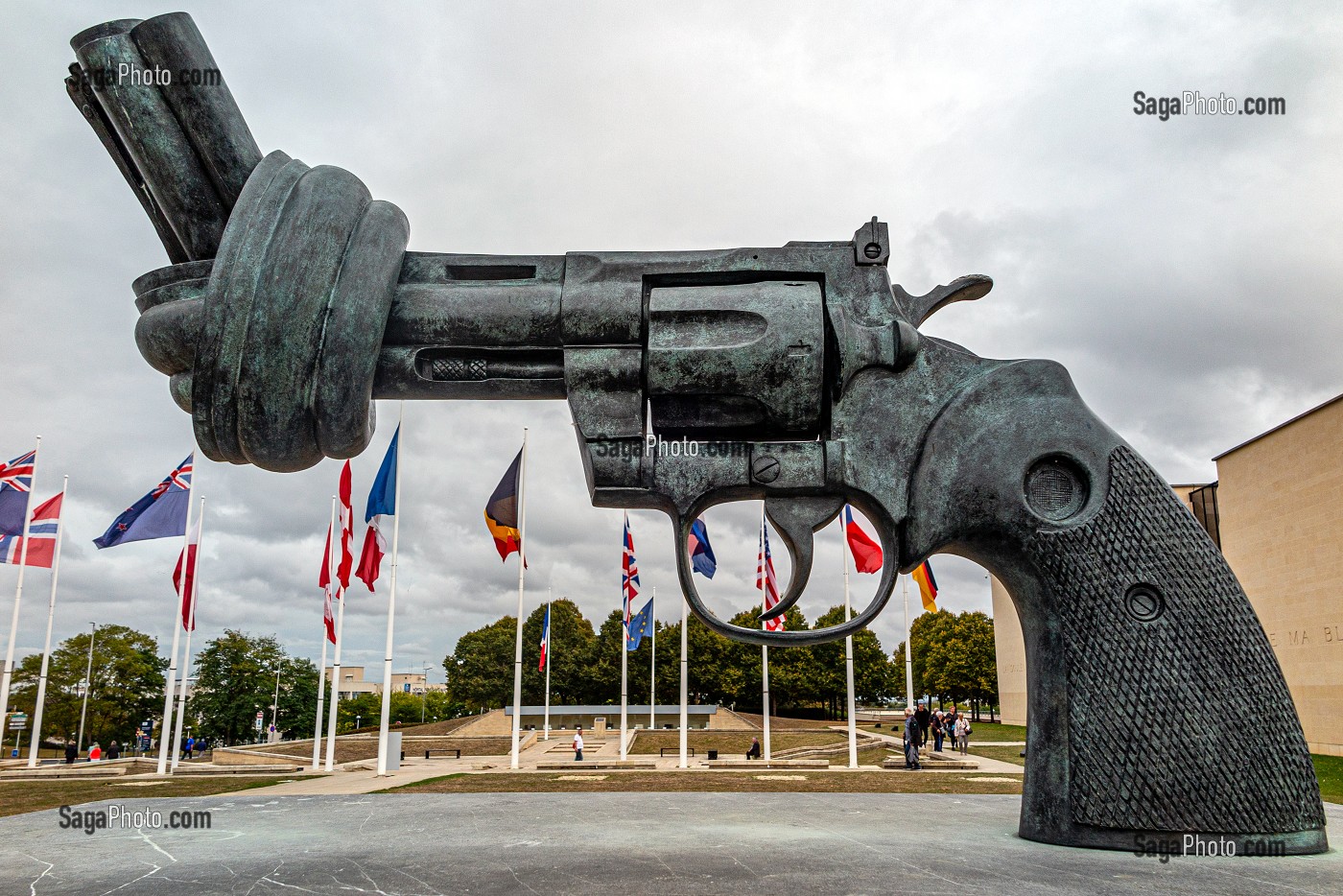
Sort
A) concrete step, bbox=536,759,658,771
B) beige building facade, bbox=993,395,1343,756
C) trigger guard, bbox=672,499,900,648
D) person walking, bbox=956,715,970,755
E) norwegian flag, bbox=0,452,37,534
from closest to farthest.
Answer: trigger guard, bbox=672,499,900,648 → beige building facade, bbox=993,395,1343,756 → norwegian flag, bbox=0,452,37,534 → concrete step, bbox=536,759,658,771 → person walking, bbox=956,715,970,755

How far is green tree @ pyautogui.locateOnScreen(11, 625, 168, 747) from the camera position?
3841cm

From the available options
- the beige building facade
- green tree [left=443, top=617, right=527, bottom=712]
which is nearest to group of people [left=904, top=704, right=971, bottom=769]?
the beige building facade

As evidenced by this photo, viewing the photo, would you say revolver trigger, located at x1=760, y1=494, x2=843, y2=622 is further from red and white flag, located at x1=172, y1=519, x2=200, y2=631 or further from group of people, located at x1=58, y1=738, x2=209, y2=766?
group of people, located at x1=58, y1=738, x2=209, y2=766

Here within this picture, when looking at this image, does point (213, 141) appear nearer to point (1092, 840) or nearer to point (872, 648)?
point (1092, 840)

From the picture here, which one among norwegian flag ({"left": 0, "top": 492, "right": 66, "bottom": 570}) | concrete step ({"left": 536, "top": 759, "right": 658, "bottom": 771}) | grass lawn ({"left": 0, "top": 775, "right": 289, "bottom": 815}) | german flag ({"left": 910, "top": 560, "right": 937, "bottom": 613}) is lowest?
concrete step ({"left": 536, "top": 759, "right": 658, "bottom": 771})

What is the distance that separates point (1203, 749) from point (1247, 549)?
18.5 m

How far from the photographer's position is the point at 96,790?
573 inches

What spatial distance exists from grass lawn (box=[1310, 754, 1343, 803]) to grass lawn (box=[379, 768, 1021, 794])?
3268 mm

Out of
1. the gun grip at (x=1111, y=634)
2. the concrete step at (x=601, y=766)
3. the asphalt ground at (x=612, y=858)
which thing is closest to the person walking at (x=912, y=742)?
the concrete step at (x=601, y=766)

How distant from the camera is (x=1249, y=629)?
8.82 feet

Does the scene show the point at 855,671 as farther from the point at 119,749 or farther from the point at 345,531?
the point at 345,531

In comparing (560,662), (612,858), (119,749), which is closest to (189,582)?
(612,858)

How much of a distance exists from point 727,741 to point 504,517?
19.1 m

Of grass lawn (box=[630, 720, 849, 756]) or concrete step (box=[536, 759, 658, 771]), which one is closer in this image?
concrete step (box=[536, 759, 658, 771])
